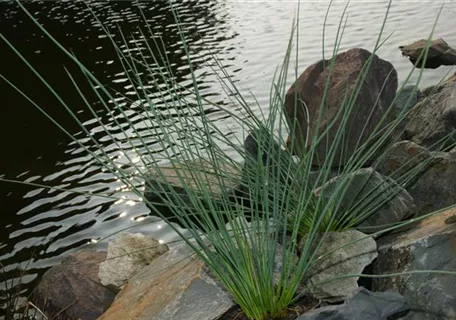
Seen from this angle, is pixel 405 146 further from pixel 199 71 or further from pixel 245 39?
pixel 245 39

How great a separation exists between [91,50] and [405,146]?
45.6ft

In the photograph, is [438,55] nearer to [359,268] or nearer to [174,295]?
[359,268]

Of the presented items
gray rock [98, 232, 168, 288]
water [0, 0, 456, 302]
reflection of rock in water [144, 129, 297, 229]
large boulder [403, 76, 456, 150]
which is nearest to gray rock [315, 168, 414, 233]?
reflection of rock in water [144, 129, 297, 229]

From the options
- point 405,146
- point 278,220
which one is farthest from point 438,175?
point 278,220

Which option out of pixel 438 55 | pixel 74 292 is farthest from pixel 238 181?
pixel 438 55

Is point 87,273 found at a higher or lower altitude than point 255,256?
lower

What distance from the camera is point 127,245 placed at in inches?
211

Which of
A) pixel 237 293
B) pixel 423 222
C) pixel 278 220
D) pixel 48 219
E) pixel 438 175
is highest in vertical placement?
pixel 278 220

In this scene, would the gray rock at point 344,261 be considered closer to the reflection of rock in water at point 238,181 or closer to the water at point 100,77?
the reflection of rock in water at point 238,181

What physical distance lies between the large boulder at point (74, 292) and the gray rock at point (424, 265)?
2.89 meters

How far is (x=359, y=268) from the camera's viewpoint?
2992 millimetres

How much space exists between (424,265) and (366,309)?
54 centimetres

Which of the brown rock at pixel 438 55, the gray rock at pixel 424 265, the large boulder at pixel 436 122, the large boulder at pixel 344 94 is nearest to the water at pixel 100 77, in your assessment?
the brown rock at pixel 438 55

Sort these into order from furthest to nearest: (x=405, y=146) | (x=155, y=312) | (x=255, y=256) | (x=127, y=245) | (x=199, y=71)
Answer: (x=199, y=71)
(x=127, y=245)
(x=405, y=146)
(x=155, y=312)
(x=255, y=256)
